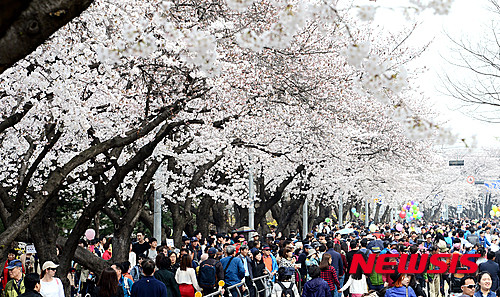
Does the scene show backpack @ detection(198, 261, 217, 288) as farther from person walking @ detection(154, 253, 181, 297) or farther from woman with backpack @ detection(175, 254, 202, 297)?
person walking @ detection(154, 253, 181, 297)

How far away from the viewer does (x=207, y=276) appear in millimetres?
12094

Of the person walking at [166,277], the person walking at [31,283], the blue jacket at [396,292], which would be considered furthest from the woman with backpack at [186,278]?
the blue jacket at [396,292]

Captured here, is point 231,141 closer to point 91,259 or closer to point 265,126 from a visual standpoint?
point 265,126

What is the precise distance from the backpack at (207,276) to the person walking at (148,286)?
3.26 metres

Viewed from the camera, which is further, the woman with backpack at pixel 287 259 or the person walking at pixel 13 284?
the woman with backpack at pixel 287 259

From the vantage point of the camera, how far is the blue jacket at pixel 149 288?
8.73 metres

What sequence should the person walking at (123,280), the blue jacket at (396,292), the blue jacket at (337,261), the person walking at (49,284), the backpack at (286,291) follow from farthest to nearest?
1. the blue jacket at (337,261)
2. the backpack at (286,291)
3. the person walking at (123,280)
4. the person walking at (49,284)
5. the blue jacket at (396,292)

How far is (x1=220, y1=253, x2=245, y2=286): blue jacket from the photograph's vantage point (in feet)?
41.8

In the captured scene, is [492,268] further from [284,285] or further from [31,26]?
[31,26]

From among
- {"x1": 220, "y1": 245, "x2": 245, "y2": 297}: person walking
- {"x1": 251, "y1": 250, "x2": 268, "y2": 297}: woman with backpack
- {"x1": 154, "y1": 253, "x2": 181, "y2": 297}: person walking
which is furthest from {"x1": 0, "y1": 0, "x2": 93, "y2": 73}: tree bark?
{"x1": 251, "y1": 250, "x2": 268, "y2": 297}: woman with backpack

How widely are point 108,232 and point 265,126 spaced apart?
1488 cm

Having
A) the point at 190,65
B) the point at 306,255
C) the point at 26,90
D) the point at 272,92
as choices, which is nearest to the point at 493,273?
the point at 306,255

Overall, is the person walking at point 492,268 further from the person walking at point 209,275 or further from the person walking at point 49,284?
the person walking at point 49,284

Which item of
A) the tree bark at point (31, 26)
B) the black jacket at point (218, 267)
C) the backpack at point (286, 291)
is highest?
the tree bark at point (31, 26)
